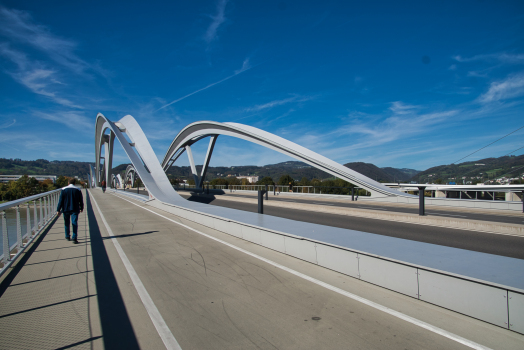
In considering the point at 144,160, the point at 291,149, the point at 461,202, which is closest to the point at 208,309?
the point at 461,202

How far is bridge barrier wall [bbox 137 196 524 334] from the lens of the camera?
294 cm

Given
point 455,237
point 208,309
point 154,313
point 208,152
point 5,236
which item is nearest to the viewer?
point 154,313

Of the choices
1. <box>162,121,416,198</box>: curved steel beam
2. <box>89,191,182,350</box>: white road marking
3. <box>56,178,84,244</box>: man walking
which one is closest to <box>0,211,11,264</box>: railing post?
<box>89,191,182,350</box>: white road marking

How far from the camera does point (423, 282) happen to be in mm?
3646

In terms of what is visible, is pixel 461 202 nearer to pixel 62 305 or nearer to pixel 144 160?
pixel 62 305

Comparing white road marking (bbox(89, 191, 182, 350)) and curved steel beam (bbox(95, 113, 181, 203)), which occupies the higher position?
curved steel beam (bbox(95, 113, 181, 203))

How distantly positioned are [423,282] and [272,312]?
6.70 feet

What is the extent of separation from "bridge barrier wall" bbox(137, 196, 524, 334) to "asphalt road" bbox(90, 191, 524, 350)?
0.39 feet

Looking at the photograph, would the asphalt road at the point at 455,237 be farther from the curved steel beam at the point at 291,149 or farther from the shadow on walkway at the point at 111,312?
the curved steel beam at the point at 291,149

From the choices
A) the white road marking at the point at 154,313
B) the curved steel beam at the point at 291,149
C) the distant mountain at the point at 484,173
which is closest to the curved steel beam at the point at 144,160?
the curved steel beam at the point at 291,149

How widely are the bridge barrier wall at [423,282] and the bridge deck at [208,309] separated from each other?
0.40 ft

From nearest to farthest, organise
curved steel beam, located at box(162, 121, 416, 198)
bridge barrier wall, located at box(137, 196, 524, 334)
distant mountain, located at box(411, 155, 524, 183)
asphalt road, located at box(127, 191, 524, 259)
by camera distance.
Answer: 1. bridge barrier wall, located at box(137, 196, 524, 334)
2. asphalt road, located at box(127, 191, 524, 259)
3. curved steel beam, located at box(162, 121, 416, 198)
4. distant mountain, located at box(411, 155, 524, 183)

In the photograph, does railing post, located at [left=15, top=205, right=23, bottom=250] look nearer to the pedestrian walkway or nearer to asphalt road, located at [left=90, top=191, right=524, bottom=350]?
the pedestrian walkway

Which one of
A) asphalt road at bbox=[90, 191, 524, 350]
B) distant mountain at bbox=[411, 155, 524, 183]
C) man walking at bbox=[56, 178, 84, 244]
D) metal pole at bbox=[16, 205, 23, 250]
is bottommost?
asphalt road at bbox=[90, 191, 524, 350]
